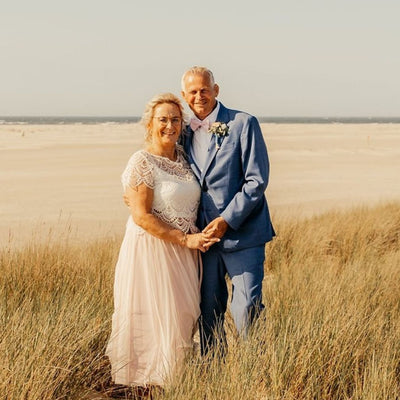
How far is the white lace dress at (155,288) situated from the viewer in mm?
4082

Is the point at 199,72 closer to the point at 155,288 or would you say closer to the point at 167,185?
the point at 167,185

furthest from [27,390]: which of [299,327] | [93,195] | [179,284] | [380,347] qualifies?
[93,195]

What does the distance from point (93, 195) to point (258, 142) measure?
38.3 feet

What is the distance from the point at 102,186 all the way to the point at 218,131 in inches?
532

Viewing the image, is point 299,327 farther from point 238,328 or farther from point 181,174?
point 181,174

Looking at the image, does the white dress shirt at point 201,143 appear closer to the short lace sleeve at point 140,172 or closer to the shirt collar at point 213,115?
the shirt collar at point 213,115

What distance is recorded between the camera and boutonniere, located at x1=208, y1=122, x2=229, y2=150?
4.16m

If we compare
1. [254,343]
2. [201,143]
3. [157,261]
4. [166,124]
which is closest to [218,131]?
[201,143]

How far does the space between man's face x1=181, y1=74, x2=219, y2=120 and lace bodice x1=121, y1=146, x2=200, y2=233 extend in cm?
38

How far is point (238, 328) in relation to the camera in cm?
419

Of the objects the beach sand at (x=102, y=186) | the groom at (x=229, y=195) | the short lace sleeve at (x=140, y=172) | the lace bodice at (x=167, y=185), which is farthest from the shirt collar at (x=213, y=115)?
the beach sand at (x=102, y=186)

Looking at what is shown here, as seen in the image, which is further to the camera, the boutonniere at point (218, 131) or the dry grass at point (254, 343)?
the boutonniere at point (218, 131)

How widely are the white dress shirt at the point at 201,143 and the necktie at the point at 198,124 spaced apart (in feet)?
0.06

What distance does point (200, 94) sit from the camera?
Answer: 418 cm
